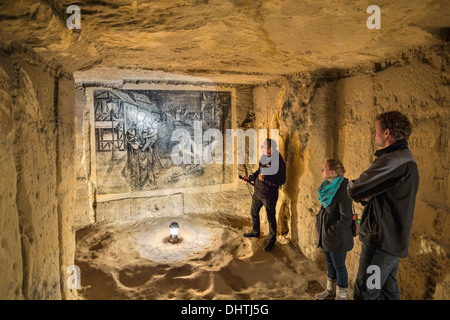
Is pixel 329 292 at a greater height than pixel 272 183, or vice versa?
pixel 272 183

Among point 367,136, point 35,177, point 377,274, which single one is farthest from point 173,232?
point 377,274

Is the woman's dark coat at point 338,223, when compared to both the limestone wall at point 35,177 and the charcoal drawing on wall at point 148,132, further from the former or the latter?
the charcoal drawing on wall at point 148,132

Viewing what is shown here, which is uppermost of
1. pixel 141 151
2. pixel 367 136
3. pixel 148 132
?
pixel 148 132

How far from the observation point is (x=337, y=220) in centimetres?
263

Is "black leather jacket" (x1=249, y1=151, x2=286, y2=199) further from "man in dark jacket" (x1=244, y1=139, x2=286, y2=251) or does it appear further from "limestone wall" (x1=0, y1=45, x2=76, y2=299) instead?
"limestone wall" (x1=0, y1=45, x2=76, y2=299)

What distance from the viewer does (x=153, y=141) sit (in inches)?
218

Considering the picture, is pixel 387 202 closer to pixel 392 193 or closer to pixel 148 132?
pixel 392 193

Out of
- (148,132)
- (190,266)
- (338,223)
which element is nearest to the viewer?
(338,223)

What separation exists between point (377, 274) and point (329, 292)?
3.77 ft

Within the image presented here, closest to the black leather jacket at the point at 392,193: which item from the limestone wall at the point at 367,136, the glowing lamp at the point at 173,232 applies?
the limestone wall at the point at 367,136

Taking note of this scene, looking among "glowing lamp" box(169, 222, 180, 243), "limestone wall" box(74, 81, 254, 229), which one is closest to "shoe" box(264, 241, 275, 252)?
"glowing lamp" box(169, 222, 180, 243)

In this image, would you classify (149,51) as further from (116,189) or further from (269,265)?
(116,189)

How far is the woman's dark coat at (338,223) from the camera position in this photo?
8.43ft

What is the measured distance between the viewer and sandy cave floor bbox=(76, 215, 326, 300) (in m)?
3.19
